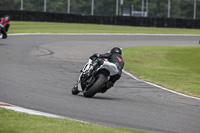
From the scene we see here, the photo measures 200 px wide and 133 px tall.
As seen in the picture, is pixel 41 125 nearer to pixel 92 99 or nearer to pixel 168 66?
pixel 92 99

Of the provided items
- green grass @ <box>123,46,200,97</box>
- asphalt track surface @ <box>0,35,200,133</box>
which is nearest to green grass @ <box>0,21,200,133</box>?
green grass @ <box>123,46,200,97</box>

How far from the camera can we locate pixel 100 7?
1796 inches

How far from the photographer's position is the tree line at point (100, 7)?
45.0m

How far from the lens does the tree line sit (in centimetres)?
4500

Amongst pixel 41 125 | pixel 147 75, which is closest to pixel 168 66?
pixel 147 75

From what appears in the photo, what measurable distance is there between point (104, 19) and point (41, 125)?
36.3 m

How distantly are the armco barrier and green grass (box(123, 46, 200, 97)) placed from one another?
49.7 feet

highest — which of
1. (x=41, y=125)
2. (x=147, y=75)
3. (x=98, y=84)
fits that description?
(x=98, y=84)

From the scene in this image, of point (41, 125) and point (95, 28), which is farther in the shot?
point (95, 28)

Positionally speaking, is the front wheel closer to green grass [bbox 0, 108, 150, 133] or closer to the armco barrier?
green grass [bbox 0, 108, 150, 133]

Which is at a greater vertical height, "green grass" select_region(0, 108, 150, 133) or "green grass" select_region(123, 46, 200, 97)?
"green grass" select_region(0, 108, 150, 133)

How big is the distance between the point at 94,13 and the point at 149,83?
3279 centimetres

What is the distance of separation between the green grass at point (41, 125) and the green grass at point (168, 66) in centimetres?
583

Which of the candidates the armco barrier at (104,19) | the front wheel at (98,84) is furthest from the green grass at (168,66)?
the armco barrier at (104,19)
